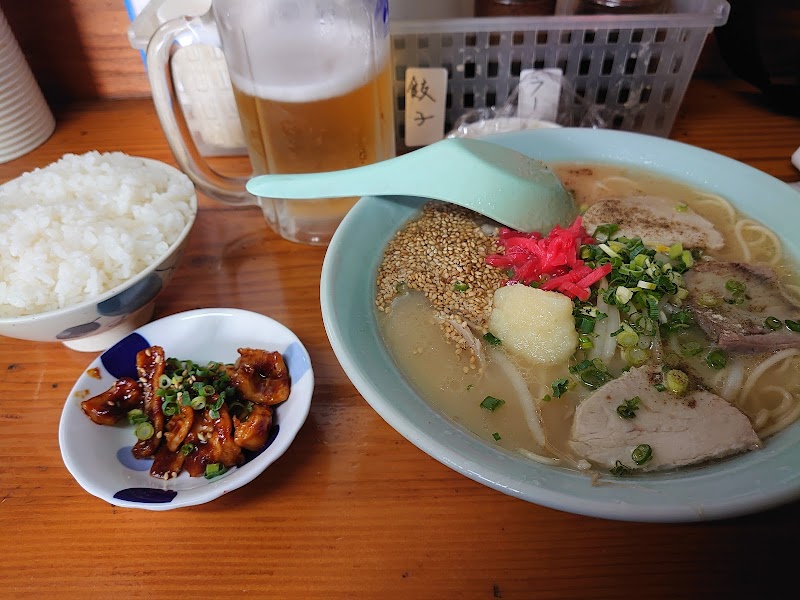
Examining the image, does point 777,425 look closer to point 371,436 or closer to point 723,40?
point 371,436

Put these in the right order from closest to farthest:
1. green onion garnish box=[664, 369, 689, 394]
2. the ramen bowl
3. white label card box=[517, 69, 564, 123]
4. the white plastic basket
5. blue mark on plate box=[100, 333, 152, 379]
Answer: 1. the ramen bowl
2. green onion garnish box=[664, 369, 689, 394]
3. blue mark on plate box=[100, 333, 152, 379]
4. the white plastic basket
5. white label card box=[517, 69, 564, 123]

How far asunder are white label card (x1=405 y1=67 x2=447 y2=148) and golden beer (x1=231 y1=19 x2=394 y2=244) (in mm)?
259

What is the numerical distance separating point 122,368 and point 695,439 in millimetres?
A: 1130

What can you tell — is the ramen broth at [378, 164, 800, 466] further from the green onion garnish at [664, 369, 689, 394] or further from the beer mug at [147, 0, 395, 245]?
the beer mug at [147, 0, 395, 245]

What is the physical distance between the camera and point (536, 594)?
36.1 inches

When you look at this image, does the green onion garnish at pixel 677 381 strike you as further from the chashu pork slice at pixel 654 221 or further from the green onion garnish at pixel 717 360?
the chashu pork slice at pixel 654 221

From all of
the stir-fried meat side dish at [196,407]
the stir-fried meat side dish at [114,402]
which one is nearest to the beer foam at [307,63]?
the stir-fried meat side dish at [196,407]

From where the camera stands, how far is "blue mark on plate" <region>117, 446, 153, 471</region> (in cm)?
103

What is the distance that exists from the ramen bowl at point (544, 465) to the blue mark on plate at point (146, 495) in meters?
0.38

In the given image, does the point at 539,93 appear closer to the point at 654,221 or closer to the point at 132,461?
the point at 654,221

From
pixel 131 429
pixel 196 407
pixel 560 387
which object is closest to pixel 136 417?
pixel 131 429

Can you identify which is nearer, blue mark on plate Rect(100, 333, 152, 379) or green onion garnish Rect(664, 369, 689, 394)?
green onion garnish Rect(664, 369, 689, 394)

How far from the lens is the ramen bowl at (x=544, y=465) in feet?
2.44

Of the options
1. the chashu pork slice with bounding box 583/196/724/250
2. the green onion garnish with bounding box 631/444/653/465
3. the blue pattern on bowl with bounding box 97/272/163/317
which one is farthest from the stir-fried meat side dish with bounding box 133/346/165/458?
the chashu pork slice with bounding box 583/196/724/250
